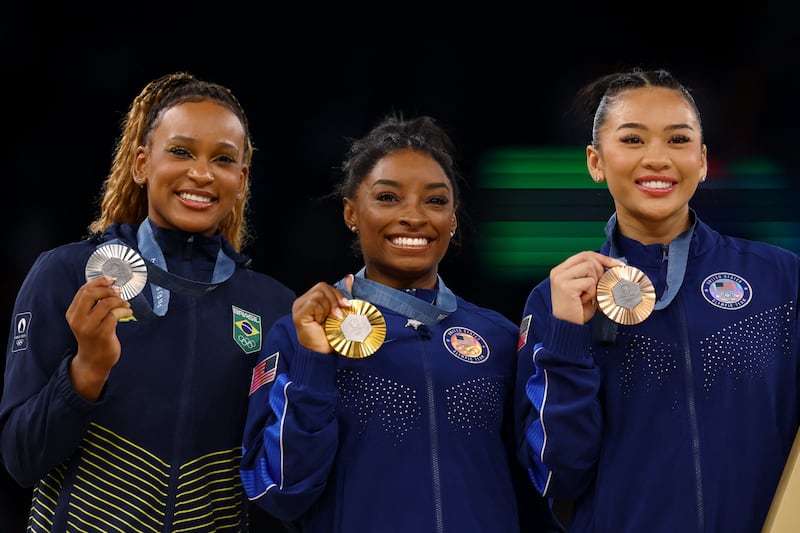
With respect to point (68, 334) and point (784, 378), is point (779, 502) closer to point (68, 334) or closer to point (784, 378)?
point (784, 378)

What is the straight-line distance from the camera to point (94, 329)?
2338 mm

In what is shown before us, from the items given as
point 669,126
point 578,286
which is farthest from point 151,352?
point 669,126

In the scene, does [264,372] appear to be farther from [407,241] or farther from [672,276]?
[672,276]

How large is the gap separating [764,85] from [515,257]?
4.52 ft

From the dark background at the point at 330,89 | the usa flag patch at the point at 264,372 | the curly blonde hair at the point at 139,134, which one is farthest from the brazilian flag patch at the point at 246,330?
the dark background at the point at 330,89

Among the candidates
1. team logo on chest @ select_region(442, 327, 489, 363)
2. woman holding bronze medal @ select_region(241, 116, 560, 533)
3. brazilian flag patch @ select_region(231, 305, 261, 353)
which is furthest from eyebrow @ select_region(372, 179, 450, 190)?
brazilian flag patch @ select_region(231, 305, 261, 353)

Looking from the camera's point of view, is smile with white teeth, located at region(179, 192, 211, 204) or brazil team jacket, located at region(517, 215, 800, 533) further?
smile with white teeth, located at region(179, 192, 211, 204)

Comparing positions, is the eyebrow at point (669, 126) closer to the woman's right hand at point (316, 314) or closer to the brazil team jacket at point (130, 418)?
the woman's right hand at point (316, 314)

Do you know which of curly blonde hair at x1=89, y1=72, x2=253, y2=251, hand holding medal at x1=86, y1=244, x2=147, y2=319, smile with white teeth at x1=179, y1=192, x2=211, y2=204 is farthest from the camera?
curly blonde hair at x1=89, y1=72, x2=253, y2=251

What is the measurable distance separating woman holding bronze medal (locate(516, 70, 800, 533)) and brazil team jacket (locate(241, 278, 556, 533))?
12 centimetres

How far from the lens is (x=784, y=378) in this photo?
7.81 ft

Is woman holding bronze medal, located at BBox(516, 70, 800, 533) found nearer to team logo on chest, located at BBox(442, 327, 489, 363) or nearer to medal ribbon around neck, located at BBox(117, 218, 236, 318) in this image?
team logo on chest, located at BBox(442, 327, 489, 363)

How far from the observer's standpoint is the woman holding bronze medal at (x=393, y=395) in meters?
2.39

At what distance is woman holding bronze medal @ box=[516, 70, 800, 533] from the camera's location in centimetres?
230
